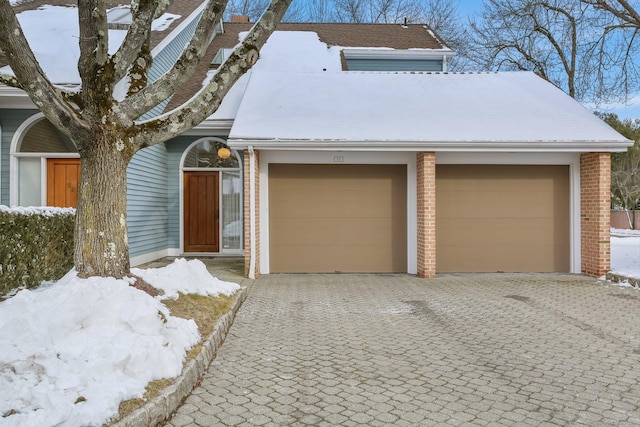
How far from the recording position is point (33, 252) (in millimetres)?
6164

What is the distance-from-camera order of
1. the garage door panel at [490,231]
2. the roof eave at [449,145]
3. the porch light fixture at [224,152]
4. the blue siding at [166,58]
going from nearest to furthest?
1. the roof eave at [449,145]
2. the garage door panel at [490,231]
3. the blue siding at [166,58]
4. the porch light fixture at [224,152]

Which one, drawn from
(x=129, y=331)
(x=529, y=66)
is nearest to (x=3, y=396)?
(x=129, y=331)

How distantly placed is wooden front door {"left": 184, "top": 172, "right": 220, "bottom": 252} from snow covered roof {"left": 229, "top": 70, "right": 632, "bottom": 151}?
2657 mm

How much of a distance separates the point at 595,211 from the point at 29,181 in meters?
11.4

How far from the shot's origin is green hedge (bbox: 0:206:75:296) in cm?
567

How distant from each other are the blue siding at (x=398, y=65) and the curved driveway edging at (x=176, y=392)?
45.4 feet

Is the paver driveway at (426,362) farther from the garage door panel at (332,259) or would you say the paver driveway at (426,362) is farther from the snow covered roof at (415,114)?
the snow covered roof at (415,114)

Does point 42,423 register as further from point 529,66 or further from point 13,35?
point 529,66

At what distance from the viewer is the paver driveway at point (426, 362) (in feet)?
11.2

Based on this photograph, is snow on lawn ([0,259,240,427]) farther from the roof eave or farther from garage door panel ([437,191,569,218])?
garage door panel ([437,191,569,218])

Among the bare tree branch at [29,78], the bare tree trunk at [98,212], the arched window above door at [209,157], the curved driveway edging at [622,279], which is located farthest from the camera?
the arched window above door at [209,157]

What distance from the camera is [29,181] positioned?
30.4ft

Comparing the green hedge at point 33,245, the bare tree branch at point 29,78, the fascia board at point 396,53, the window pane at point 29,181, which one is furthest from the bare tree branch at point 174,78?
the fascia board at point 396,53

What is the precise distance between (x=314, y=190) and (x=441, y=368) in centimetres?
620
